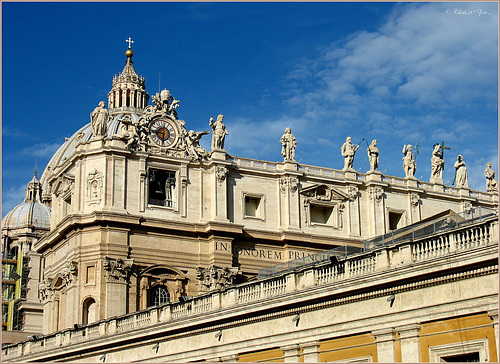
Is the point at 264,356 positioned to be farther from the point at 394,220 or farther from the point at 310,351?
the point at 394,220

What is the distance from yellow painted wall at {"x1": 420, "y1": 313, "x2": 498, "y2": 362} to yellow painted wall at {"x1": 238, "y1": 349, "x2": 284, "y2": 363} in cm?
657

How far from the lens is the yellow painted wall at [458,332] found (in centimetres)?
2605

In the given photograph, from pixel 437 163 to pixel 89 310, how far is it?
28.4 m

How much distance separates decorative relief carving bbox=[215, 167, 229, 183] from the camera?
61094 mm

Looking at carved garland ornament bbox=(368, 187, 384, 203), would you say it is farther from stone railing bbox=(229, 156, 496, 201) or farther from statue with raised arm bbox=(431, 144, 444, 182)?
statue with raised arm bbox=(431, 144, 444, 182)

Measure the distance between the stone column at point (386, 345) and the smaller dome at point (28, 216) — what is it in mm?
98466

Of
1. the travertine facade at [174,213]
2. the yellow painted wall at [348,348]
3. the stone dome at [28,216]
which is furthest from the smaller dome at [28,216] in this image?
the yellow painted wall at [348,348]

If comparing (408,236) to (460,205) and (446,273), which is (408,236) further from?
(460,205)

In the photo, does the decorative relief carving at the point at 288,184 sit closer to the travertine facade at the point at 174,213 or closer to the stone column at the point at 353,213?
the travertine facade at the point at 174,213

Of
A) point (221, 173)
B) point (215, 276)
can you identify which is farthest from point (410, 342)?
point (221, 173)

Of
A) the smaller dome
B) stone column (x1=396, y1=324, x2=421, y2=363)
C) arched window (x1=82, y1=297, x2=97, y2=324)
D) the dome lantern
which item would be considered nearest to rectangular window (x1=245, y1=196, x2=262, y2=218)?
arched window (x1=82, y1=297, x2=97, y2=324)

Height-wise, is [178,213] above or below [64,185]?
below

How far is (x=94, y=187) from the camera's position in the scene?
59.0m

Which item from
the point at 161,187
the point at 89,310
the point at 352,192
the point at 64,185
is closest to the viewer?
the point at 89,310
